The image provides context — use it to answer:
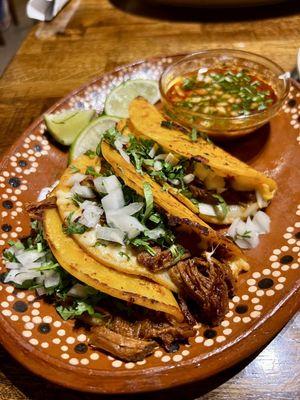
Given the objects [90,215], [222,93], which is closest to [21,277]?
[90,215]

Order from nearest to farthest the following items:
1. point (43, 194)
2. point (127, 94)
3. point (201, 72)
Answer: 1. point (43, 194)
2. point (127, 94)
3. point (201, 72)

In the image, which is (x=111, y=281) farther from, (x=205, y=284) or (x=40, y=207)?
(x=40, y=207)

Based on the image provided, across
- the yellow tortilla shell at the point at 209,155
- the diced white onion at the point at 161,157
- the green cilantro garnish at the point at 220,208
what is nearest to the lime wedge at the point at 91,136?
the yellow tortilla shell at the point at 209,155

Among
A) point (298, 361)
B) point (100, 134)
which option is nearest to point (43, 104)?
point (100, 134)

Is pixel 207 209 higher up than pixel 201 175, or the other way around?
pixel 201 175

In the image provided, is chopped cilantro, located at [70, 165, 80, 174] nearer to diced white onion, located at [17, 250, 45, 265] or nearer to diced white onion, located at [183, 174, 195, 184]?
diced white onion, located at [17, 250, 45, 265]

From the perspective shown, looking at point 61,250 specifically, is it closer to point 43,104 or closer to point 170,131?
point 170,131
